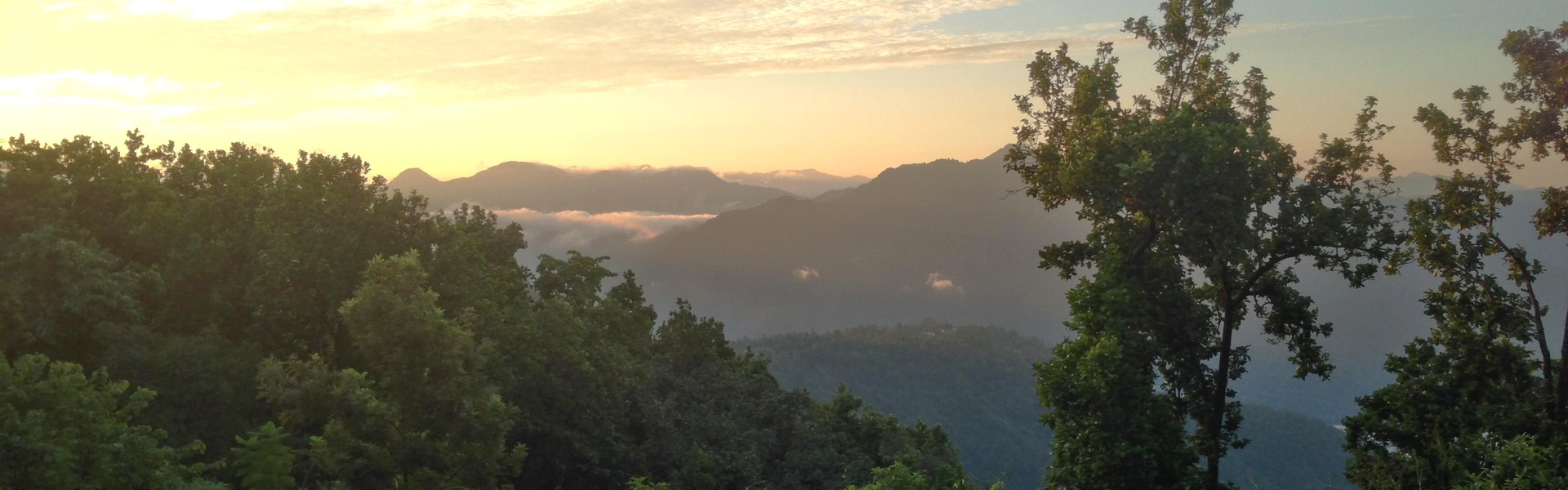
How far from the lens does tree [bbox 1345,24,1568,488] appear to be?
17344mm

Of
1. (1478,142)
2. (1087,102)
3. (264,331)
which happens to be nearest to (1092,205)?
(1087,102)

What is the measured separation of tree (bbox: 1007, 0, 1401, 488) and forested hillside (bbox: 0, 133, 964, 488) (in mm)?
3880

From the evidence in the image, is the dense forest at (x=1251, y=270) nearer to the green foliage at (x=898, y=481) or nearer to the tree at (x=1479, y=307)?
the tree at (x=1479, y=307)

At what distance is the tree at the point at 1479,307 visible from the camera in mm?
17344

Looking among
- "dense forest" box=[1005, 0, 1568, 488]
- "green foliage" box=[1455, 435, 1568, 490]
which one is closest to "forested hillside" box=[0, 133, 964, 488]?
"dense forest" box=[1005, 0, 1568, 488]

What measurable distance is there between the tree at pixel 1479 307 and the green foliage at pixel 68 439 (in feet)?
68.6

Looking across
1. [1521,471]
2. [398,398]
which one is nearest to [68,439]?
[398,398]

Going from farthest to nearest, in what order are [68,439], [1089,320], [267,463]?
[1089,320], [267,463], [68,439]

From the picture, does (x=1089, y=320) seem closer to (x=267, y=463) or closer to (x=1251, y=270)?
(x=1251, y=270)

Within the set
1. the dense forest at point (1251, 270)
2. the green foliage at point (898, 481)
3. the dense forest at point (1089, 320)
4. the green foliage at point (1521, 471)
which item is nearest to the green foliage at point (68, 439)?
the dense forest at point (1089, 320)

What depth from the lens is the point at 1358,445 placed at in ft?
64.3

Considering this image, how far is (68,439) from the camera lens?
557 inches

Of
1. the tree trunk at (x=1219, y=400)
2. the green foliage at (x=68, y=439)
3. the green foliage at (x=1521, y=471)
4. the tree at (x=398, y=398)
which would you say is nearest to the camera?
the green foliage at (x=1521, y=471)

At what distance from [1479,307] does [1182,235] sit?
5.87 m
